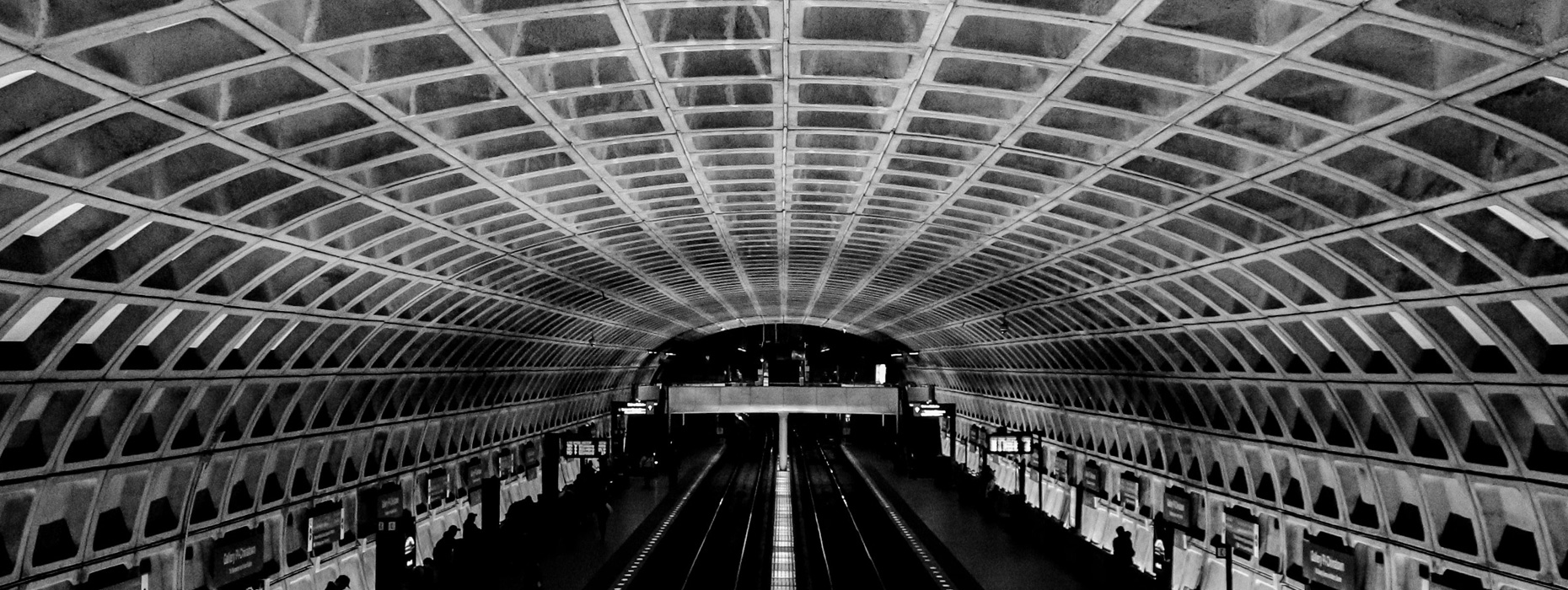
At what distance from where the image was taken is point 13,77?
9117 mm

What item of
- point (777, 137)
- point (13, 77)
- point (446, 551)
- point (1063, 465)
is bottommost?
point (446, 551)

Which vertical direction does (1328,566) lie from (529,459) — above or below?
below

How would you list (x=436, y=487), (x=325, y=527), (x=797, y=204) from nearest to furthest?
(x=797, y=204)
(x=325, y=527)
(x=436, y=487)

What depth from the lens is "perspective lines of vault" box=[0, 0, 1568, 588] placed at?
9.93 m

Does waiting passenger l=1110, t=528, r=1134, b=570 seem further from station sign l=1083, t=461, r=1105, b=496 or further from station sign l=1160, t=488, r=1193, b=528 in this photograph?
station sign l=1083, t=461, r=1105, b=496

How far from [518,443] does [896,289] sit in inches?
721

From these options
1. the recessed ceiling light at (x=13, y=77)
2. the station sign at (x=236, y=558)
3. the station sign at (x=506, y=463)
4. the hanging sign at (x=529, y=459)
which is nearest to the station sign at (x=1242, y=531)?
the station sign at (x=236, y=558)

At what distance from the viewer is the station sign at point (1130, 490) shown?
32031 millimetres

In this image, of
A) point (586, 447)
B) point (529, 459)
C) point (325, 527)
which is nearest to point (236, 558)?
point (325, 527)

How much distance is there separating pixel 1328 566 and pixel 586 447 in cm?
2947

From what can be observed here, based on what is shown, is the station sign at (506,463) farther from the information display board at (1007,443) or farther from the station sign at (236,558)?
the station sign at (236,558)

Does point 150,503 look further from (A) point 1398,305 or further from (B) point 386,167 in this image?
(A) point 1398,305

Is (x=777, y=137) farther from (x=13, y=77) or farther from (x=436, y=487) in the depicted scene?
(x=436, y=487)

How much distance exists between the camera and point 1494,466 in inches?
631
